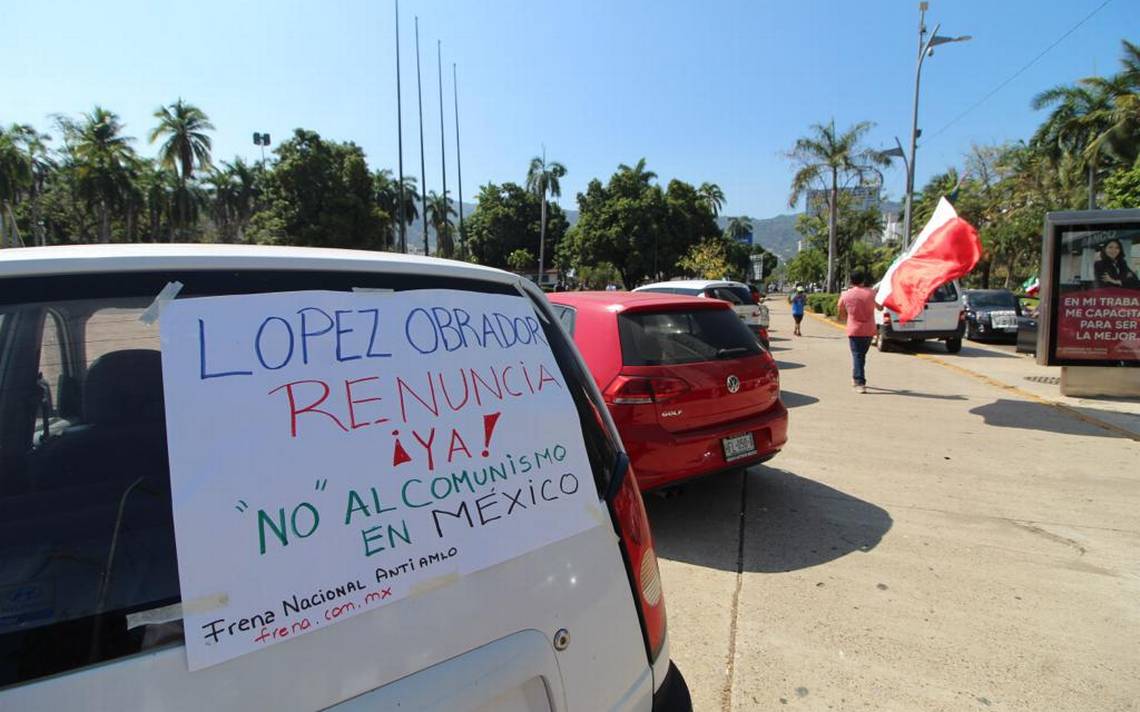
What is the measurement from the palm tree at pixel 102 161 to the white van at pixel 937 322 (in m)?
46.6

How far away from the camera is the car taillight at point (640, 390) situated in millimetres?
3902

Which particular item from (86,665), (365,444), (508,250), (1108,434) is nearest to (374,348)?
(365,444)

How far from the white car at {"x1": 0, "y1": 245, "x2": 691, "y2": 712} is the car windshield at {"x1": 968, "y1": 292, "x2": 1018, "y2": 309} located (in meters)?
19.0

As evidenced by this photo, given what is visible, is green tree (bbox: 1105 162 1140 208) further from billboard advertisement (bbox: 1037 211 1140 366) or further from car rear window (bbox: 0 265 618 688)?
car rear window (bbox: 0 265 618 688)

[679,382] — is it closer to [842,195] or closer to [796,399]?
[796,399]

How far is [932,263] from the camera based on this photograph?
313 inches

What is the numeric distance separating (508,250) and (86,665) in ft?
206

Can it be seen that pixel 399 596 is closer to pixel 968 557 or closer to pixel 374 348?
pixel 374 348

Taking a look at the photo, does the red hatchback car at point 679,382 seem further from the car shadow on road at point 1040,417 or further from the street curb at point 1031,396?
the street curb at point 1031,396

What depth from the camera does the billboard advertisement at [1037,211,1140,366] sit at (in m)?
7.90

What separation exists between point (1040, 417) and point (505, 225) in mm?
57993

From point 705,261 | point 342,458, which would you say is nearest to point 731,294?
point 342,458

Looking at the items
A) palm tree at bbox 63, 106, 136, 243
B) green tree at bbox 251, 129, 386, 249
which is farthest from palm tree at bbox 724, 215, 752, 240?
palm tree at bbox 63, 106, 136, 243

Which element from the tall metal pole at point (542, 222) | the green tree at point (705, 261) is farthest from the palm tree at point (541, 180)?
the green tree at point (705, 261)
